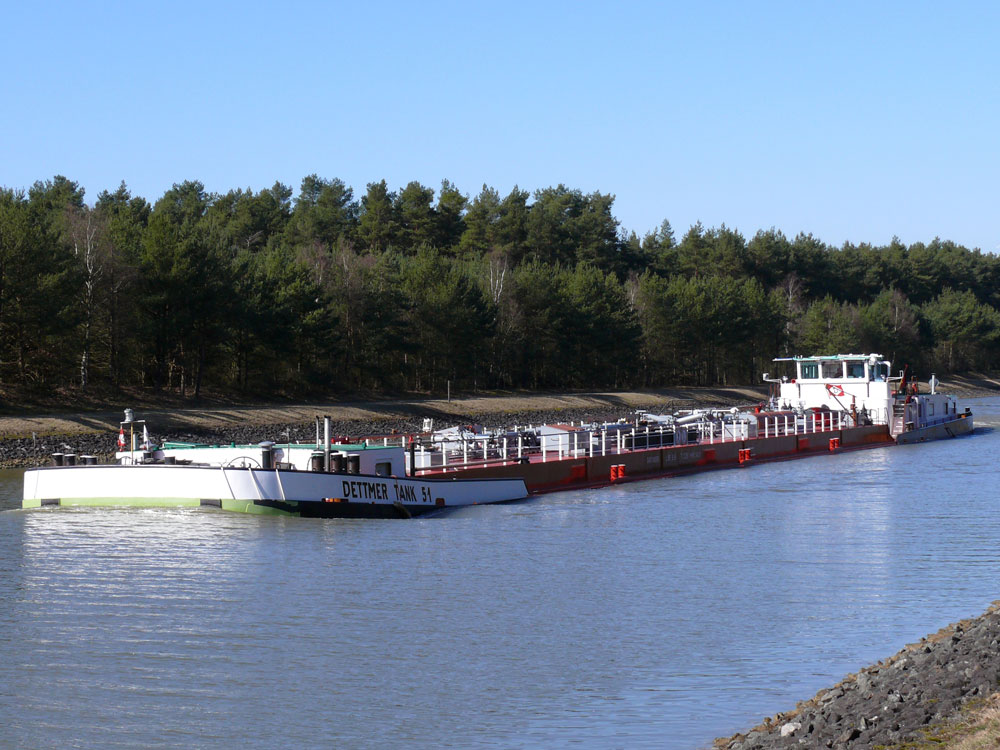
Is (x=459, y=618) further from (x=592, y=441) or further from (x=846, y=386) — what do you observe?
(x=846, y=386)

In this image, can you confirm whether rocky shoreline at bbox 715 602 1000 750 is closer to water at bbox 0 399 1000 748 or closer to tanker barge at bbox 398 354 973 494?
water at bbox 0 399 1000 748

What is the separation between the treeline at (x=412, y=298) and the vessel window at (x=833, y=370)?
31502 mm

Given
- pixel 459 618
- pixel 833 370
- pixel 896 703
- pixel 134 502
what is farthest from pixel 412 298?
pixel 896 703

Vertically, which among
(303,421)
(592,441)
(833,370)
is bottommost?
(592,441)

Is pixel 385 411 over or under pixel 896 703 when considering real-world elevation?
over

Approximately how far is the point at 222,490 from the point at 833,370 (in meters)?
38.2

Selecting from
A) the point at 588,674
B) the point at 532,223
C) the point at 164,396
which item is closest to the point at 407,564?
the point at 588,674

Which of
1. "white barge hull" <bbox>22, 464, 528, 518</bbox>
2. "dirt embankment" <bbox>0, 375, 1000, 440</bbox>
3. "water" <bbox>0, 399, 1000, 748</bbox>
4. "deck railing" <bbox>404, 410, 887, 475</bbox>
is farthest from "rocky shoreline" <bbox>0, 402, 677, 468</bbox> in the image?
"water" <bbox>0, 399, 1000, 748</bbox>

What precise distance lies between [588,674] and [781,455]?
121 feet

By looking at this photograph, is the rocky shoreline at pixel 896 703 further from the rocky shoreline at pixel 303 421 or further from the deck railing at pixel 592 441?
the rocky shoreline at pixel 303 421

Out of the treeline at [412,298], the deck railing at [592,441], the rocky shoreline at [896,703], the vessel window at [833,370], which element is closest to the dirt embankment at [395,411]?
the treeline at [412,298]

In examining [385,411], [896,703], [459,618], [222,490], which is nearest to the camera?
[896,703]

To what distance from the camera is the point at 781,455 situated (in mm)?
51594

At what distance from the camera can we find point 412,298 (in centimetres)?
8569
